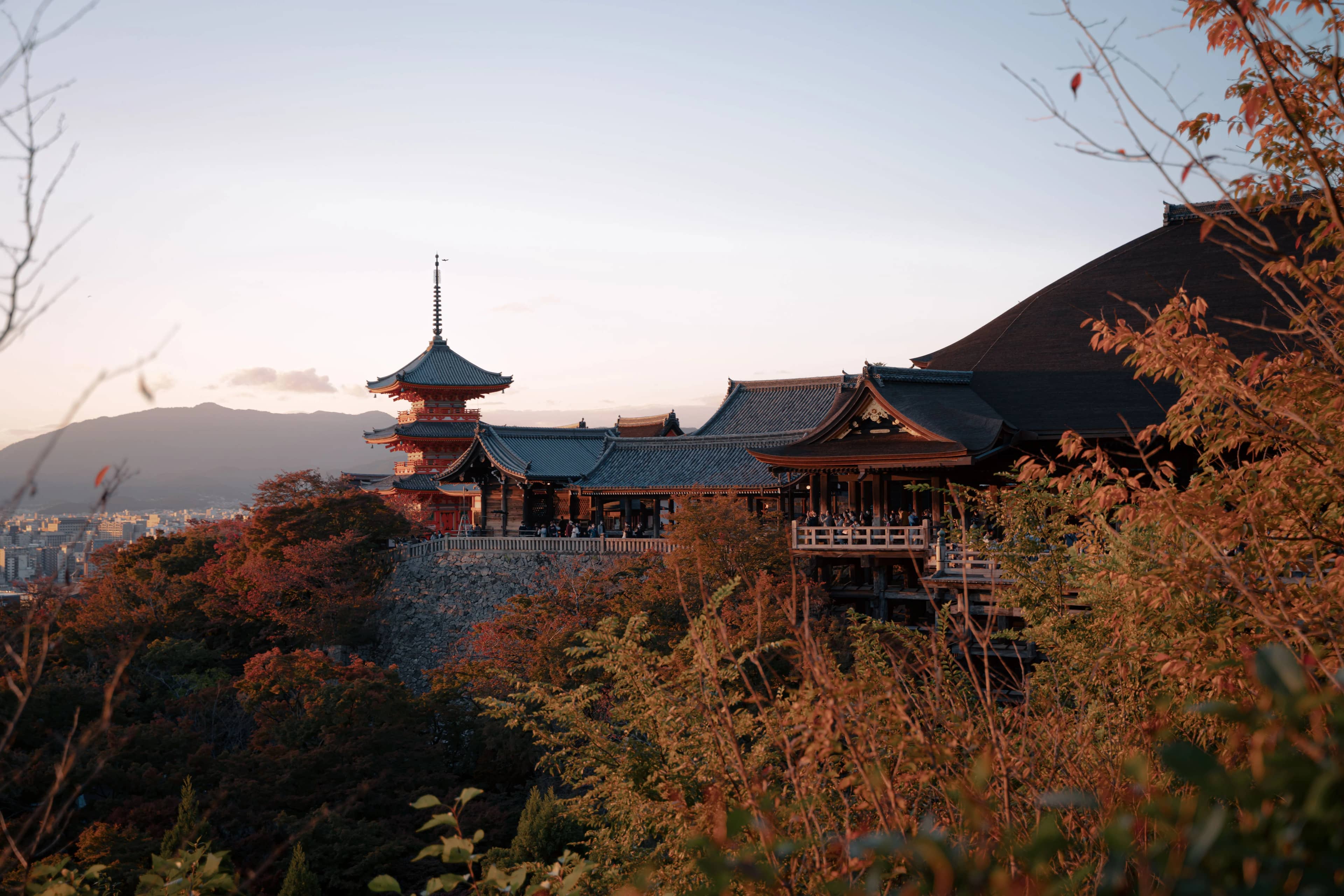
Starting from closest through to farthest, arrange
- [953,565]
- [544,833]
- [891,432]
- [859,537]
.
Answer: [544,833], [953,565], [859,537], [891,432]

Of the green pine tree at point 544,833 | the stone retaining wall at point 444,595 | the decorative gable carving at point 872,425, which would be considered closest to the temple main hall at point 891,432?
the decorative gable carving at point 872,425

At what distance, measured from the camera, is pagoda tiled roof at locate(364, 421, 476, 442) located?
4300 centimetres

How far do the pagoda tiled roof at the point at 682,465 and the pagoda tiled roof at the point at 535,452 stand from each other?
3148 mm

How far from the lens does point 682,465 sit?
92.9ft

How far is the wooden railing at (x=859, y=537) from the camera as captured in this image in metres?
19.7

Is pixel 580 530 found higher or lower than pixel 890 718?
lower

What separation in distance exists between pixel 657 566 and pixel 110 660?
38.3ft

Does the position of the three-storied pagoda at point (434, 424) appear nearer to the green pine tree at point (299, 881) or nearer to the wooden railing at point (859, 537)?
the wooden railing at point (859, 537)

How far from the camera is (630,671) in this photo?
27.5ft

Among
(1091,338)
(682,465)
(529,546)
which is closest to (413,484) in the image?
(529,546)

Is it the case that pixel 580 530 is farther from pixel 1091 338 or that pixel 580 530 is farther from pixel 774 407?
pixel 1091 338

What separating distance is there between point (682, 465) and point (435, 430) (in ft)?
62.9

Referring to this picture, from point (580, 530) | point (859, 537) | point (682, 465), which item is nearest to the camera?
point (859, 537)

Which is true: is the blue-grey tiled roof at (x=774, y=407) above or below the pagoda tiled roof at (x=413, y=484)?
above
